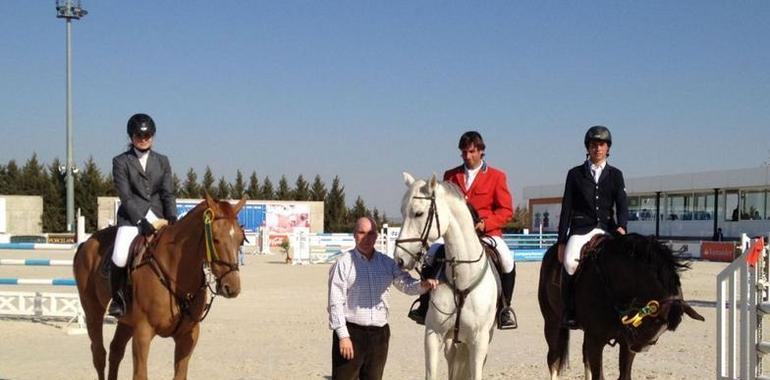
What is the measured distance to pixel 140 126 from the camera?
22.3 feet

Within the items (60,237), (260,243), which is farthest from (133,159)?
(60,237)

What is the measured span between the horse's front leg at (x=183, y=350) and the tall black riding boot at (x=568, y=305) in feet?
10.9

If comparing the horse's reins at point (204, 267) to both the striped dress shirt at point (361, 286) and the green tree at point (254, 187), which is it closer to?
the striped dress shirt at point (361, 286)

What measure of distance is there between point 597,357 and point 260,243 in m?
33.6

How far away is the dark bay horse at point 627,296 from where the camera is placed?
19.8 ft

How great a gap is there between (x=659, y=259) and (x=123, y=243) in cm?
456

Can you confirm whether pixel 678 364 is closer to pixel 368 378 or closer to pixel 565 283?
pixel 565 283

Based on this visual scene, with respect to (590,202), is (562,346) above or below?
below

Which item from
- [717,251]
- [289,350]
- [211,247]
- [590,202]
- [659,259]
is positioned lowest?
[717,251]

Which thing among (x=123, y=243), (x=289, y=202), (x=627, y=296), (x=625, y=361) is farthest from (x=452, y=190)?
(x=289, y=202)

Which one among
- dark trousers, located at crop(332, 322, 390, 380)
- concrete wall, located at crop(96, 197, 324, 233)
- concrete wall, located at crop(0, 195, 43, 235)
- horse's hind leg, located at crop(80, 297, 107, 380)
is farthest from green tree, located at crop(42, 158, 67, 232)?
dark trousers, located at crop(332, 322, 390, 380)

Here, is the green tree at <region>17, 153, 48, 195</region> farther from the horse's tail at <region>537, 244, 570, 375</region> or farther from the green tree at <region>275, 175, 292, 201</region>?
the horse's tail at <region>537, 244, 570, 375</region>

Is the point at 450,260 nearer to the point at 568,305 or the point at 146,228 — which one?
the point at 568,305

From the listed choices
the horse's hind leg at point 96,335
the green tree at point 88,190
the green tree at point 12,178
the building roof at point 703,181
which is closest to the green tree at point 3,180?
the green tree at point 12,178
